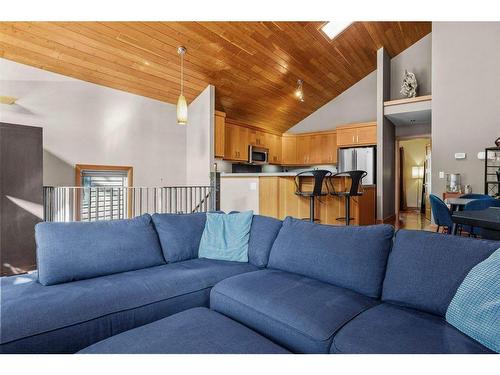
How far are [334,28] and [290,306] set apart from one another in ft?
16.6

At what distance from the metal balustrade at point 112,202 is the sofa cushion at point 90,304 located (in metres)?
1.97

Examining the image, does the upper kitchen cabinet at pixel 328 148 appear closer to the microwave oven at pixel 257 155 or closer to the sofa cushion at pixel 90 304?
the microwave oven at pixel 257 155

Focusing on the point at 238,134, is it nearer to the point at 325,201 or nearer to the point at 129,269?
the point at 325,201

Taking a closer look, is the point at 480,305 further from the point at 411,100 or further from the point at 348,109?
the point at 348,109

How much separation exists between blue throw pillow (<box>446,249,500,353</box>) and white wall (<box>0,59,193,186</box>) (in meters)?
4.64

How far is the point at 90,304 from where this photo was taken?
1573mm

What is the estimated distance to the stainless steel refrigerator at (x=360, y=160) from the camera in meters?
6.37

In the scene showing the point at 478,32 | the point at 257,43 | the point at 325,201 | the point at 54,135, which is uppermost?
the point at 478,32

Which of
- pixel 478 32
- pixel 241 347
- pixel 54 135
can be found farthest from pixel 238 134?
pixel 241 347

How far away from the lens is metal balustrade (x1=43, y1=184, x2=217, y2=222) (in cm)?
369
